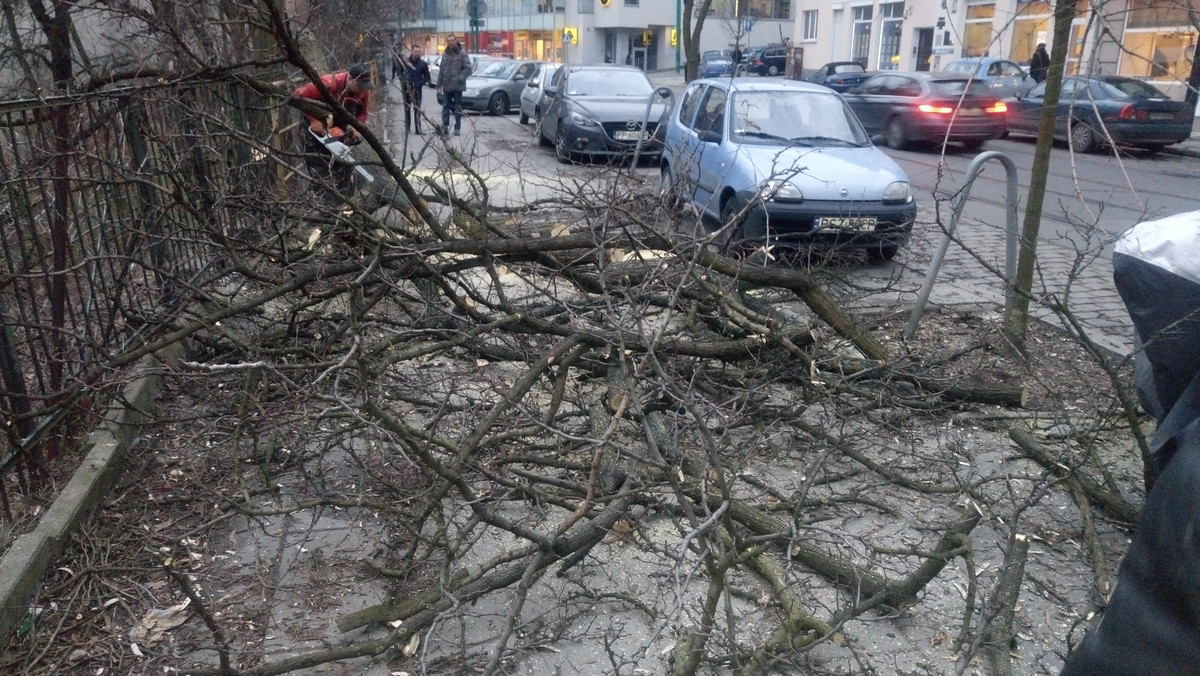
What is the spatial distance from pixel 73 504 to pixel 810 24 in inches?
1778

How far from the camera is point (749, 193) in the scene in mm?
8195

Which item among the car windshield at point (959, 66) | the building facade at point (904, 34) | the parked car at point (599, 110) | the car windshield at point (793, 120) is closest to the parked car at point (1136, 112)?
the building facade at point (904, 34)

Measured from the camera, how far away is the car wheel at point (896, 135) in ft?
59.7

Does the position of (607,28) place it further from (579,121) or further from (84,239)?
(84,239)

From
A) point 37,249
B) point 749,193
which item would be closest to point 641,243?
point 37,249

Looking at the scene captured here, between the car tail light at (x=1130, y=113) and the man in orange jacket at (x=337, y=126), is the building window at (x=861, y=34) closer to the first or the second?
the car tail light at (x=1130, y=113)

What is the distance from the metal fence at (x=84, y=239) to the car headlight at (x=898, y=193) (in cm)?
547

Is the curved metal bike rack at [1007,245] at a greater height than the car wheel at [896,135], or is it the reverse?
the curved metal bike rack at [1007,245]

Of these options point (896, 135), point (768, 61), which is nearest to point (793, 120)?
point (896, 135)

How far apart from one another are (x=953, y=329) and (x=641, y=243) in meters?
3.03

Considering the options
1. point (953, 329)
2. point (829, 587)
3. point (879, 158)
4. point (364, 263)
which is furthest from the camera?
point (879, 158)

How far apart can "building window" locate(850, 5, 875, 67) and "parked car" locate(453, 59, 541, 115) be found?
17519 millimetres

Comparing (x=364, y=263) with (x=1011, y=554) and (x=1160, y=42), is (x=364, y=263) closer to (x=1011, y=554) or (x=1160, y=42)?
(x=1011, y=554)

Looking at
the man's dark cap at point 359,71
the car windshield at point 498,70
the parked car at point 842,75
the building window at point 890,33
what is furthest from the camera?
the building window at point 890,33
